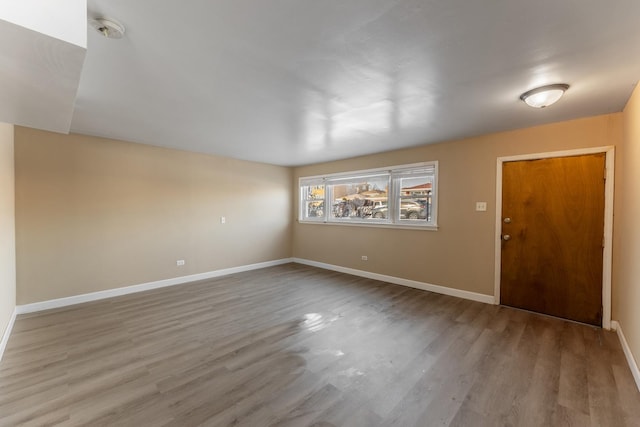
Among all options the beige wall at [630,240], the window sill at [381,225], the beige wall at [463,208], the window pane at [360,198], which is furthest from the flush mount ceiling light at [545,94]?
the window pane at [360,198]

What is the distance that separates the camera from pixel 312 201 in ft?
20.9

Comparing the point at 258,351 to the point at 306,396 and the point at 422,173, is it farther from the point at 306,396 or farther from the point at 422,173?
the point at 422,173

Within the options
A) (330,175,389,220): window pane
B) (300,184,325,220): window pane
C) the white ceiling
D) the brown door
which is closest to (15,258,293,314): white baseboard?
(300,184,325,220): window pane

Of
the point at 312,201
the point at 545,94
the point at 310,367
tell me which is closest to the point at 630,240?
the point at 545,94

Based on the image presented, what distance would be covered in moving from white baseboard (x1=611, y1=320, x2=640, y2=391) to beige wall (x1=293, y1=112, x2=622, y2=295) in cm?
116

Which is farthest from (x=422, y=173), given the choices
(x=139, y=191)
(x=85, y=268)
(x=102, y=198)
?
(x=85, y=268)

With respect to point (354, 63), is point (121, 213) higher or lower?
lower

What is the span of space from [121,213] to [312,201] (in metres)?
3.75

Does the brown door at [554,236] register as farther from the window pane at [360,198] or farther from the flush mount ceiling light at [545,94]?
the window pane at [360,198]

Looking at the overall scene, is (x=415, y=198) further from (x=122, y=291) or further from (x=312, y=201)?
(x=122, y=291)

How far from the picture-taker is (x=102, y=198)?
3.95 metres

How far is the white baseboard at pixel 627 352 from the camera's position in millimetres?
2018

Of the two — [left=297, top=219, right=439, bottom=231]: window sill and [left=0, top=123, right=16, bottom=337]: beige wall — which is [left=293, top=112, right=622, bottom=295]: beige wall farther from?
[left=0, top=123, right=16, bottom=337]: beige wall

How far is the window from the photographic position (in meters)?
4.39
